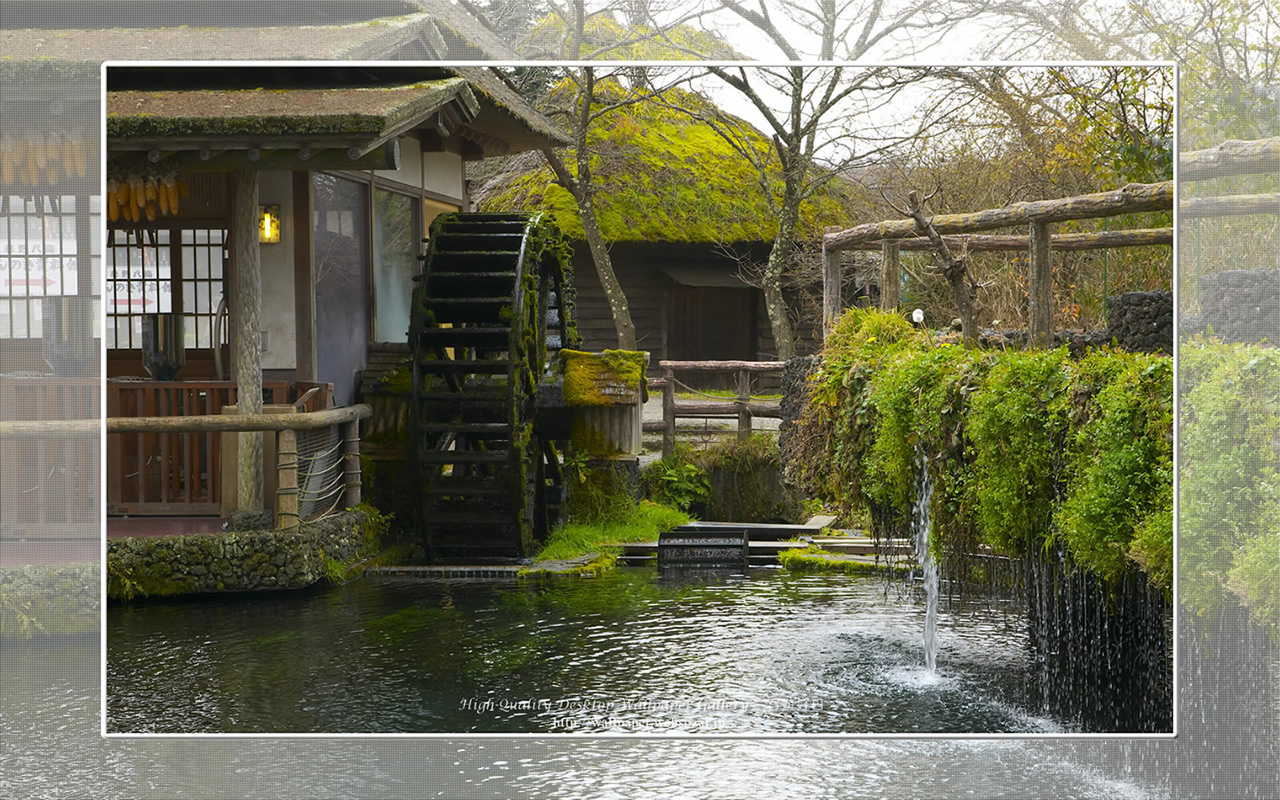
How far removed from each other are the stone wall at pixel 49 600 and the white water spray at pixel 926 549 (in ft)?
12.5

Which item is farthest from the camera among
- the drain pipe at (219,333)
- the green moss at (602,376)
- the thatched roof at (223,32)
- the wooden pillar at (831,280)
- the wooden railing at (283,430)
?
the green moss at (602,376)

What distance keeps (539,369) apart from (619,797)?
5.86 metres

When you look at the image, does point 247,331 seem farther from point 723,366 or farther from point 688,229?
point 688,229

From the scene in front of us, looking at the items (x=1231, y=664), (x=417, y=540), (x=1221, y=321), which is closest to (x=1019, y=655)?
(x=1231, y=664)

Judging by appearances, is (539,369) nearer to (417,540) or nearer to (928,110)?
(417,540)

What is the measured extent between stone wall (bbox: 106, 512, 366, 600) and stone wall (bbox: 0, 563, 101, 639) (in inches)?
47.7

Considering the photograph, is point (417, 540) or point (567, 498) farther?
point (567, 498)

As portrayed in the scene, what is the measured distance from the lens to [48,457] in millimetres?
5746

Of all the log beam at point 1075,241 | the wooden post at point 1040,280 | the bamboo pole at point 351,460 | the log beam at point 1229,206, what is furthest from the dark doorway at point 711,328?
the log beam at point 1229,206

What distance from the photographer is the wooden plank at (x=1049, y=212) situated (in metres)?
5.21

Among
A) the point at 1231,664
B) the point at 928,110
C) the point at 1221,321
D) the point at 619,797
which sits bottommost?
the point at 619,797

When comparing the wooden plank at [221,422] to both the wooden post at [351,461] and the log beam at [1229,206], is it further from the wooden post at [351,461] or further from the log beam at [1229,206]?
the log beam at [1229,206]

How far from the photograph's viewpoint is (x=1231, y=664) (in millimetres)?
4539

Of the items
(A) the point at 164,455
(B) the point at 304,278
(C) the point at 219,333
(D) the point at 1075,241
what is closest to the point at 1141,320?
(D) the point at 1075,241
